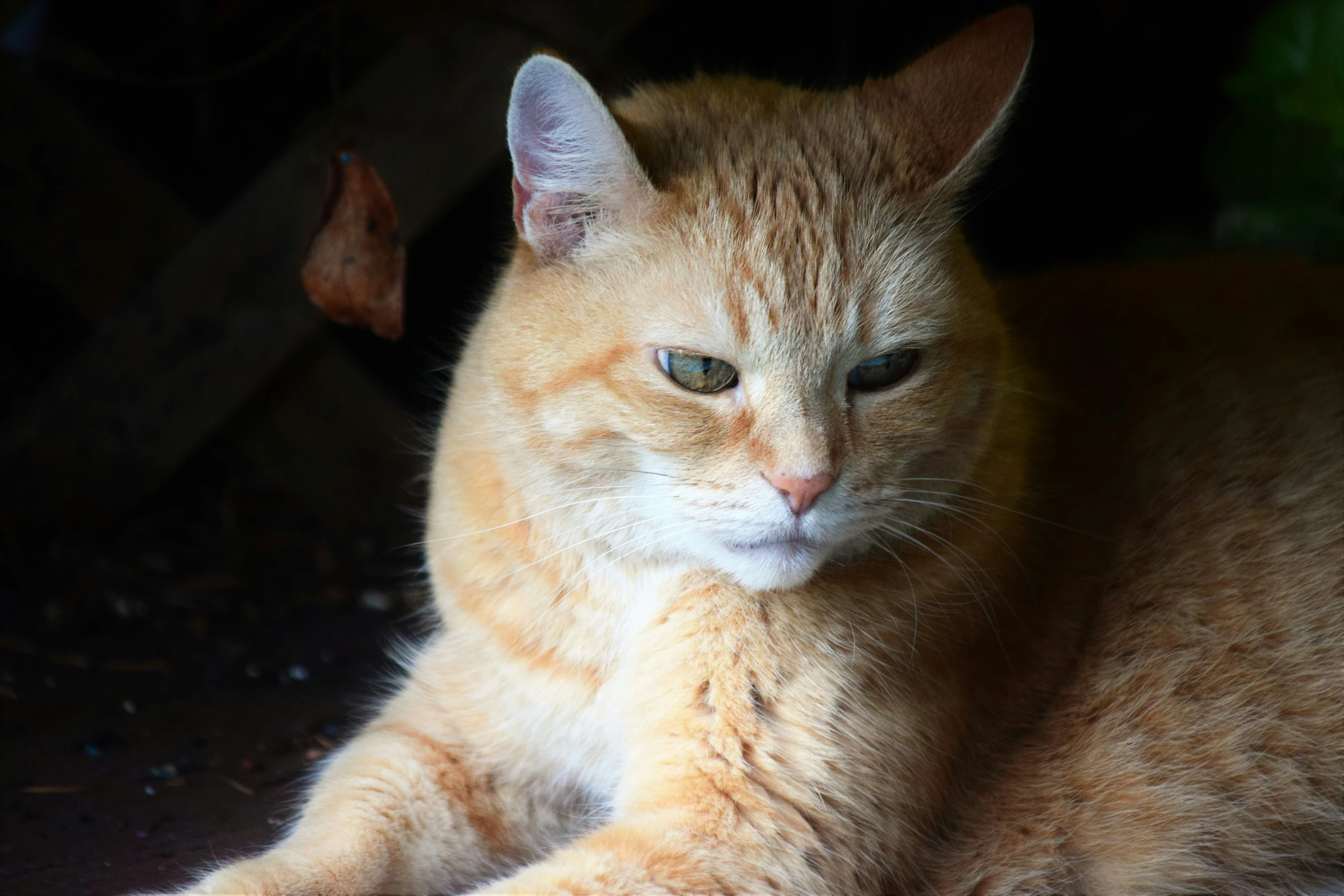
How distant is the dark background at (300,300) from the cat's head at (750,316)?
0.35m

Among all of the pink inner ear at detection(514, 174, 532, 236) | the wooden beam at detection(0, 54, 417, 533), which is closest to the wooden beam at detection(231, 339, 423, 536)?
the wooden beam at detection(0, 54, 417, 533)

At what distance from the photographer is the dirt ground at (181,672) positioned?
79.8 inches

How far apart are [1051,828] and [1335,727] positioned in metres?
0.57

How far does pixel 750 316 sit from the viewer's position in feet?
5.32

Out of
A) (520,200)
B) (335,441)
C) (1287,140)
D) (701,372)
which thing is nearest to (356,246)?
(520,200)

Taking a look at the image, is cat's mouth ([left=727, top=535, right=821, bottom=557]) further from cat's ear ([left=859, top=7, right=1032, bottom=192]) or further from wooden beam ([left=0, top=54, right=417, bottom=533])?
wooden beam ([left=0, top=54, right=417, bottom=533])

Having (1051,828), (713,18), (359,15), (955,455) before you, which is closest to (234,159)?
(359,15)

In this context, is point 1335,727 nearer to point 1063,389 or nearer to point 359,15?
point 1063,389

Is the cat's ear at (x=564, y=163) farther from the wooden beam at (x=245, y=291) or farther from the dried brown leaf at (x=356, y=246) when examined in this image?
the wooden beam at (x=245, y=291)

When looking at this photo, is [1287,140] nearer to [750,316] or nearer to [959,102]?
[959,102]

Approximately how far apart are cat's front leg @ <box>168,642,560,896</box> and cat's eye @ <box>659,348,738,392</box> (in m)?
0.77

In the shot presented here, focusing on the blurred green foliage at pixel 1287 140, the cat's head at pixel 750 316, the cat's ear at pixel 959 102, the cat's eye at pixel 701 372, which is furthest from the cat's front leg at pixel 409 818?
the blurred green foliage at pixel 1287 140

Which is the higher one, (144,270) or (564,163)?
(564,163)

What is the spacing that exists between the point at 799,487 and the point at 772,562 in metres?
0.15
